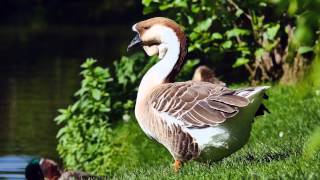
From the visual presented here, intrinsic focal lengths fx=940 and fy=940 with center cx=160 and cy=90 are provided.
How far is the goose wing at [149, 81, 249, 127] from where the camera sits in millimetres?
7191

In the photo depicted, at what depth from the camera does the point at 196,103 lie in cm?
750

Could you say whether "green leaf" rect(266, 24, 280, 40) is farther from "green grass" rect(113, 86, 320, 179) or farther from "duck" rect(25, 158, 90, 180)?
"duck" rect(25, 158, 90, 180)

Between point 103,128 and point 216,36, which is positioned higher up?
point 216,36

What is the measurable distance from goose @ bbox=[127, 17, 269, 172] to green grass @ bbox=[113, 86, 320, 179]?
0.19 meters

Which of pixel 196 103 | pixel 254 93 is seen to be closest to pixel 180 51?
pixel 196 103

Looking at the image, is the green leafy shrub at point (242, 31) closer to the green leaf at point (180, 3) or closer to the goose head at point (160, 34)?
the green leaf at point (180, 3)

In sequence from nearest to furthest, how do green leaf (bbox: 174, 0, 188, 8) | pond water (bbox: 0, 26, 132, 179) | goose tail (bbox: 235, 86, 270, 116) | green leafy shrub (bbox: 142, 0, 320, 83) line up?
1. goose tail (bbox: 235, 86, 270, 116)
2. green leaf (bbox: 174, 0, 188, 8)
3. green leafy shrub (bbox: 142, 0, 320, 83)
4. pond water (bbox: 0, 26, 132, 179)

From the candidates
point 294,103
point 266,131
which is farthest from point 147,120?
point 294,103

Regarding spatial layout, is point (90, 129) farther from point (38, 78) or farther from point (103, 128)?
point (38, 78)

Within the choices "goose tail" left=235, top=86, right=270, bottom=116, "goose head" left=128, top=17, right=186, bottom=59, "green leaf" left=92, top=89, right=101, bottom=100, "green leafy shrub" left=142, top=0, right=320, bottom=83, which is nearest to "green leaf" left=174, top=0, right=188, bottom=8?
"green leafy shrub" left=142, top=0, right=320, bottom=83

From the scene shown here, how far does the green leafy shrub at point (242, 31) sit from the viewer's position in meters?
13.9

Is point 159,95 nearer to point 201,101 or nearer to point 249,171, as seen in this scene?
point 201,101

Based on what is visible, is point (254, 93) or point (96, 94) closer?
point (254, 93)

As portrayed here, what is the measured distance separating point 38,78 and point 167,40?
18.8m
